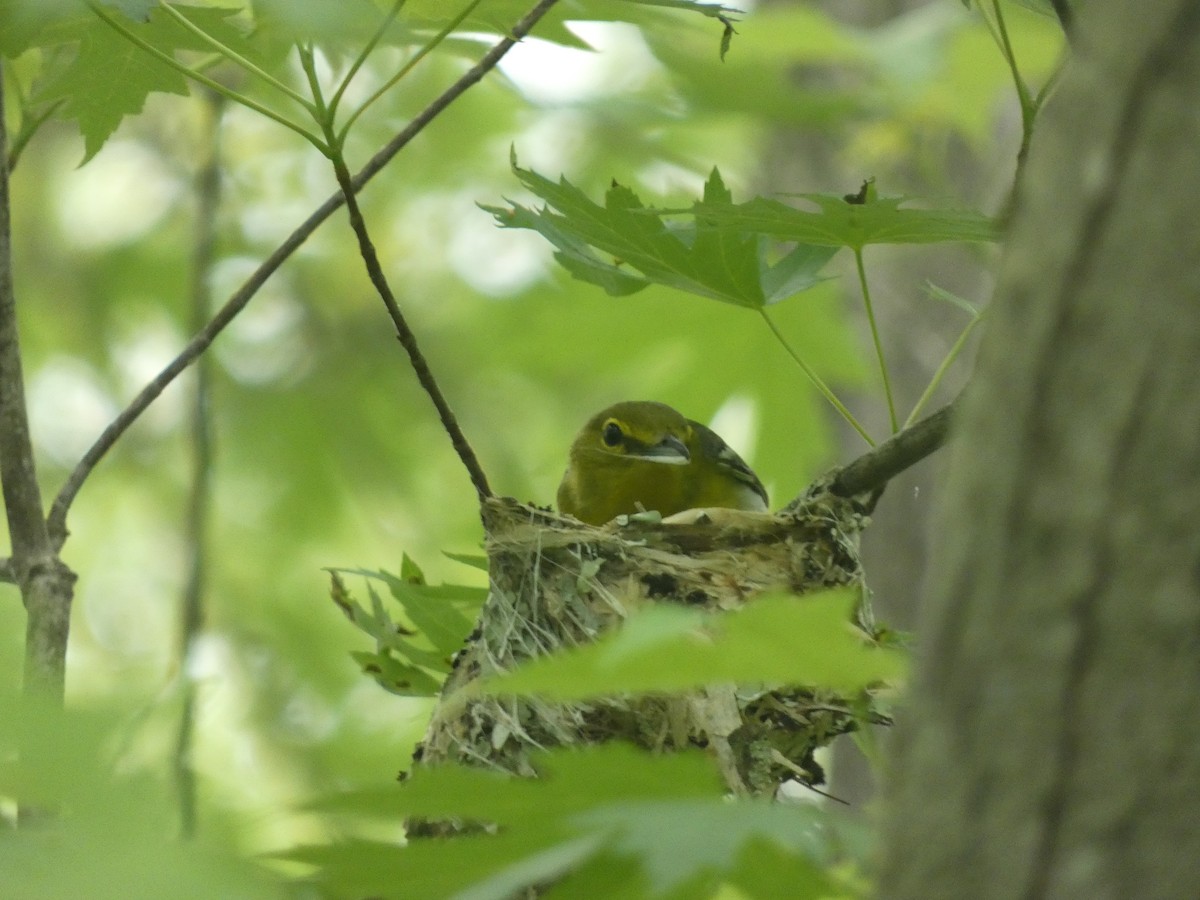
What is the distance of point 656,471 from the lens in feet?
21.1

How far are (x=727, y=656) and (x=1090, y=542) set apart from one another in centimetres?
45

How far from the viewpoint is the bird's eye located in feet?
21.6

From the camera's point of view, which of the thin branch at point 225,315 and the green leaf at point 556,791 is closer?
the green leaf at point 556,791

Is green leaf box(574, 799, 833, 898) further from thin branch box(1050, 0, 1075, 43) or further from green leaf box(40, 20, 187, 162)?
green leaf box(40, 20, 187, 162)

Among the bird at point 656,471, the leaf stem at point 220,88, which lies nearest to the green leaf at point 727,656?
the leaf stem at point 220,88

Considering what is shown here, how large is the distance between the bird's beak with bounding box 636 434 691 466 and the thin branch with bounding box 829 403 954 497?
2428 millimetres

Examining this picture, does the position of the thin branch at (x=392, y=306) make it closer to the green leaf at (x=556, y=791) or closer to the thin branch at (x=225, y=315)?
the thin branch at (x=225, y=315)

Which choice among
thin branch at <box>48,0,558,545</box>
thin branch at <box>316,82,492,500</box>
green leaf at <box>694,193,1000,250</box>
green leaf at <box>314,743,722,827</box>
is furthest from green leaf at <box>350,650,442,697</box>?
green leaf at <box>314,743,722,827</box>

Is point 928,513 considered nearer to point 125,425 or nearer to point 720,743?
point 720,743

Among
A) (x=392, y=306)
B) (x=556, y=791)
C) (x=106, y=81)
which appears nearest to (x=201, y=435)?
(x=106, y=81)

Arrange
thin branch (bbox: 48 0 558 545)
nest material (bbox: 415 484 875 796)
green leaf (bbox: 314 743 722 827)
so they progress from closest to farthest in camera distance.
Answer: green leaf (bbox: 314 743 722 827) → thin branch (bbox: 48 0 558 545) → nest material (bbox: 415 484 875 796)

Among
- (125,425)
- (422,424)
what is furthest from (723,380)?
(422,424)

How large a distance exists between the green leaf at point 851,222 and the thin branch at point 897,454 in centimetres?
40

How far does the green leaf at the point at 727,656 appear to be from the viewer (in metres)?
1.54
